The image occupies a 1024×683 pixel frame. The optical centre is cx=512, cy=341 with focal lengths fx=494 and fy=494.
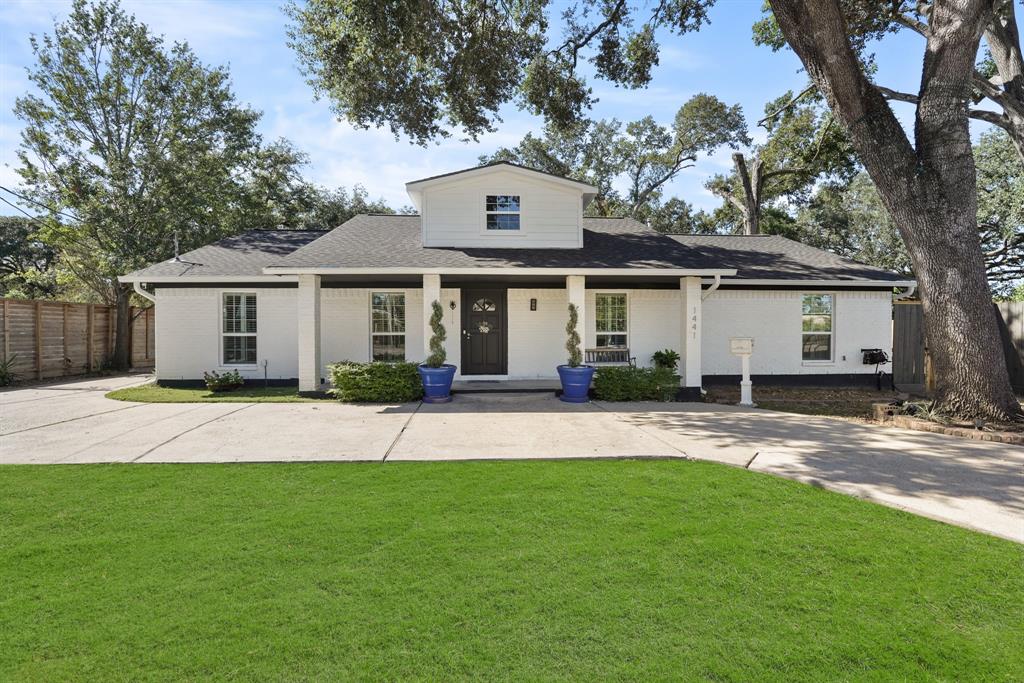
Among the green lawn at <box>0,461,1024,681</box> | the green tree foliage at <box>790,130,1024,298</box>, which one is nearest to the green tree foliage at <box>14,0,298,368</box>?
the green lawn at <box>0,461,1024,681</box>

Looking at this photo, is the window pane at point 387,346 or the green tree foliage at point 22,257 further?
the green tree foliage at point 22,257

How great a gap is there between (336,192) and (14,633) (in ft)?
85.2

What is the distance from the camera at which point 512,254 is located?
11.6 metres

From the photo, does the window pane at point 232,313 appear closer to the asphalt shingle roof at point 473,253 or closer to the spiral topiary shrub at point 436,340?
the asphalt shingle roof at point 473,253

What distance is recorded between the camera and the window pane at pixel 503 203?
12344 millimetres

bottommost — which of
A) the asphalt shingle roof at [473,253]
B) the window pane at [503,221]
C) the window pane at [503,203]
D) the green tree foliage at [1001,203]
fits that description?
the asphalt shingle roof at [473,253]

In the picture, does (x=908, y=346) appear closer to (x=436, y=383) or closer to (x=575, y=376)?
(x=575, y=376)

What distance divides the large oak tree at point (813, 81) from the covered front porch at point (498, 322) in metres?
4.64

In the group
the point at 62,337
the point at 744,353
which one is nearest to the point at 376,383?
the point at 744,353

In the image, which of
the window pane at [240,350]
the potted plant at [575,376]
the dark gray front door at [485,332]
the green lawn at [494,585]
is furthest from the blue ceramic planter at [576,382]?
the window pane at [240,350]

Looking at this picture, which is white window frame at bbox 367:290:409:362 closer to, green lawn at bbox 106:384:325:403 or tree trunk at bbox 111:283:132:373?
green lawn at bbox 106:384:325:403

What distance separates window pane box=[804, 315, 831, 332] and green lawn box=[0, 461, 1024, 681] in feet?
33.1

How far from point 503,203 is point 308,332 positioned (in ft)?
18.3

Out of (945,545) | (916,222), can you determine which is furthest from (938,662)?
(916,222)
